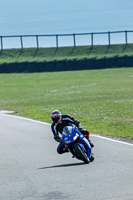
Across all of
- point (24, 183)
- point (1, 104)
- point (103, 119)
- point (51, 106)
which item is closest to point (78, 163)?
point (24, 183)

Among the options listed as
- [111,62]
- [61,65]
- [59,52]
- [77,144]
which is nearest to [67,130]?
[77,144]

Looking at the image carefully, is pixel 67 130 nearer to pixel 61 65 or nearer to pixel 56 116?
pixel 56 116

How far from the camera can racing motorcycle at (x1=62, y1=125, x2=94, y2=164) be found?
456 inches

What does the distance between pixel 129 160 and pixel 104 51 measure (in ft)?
142

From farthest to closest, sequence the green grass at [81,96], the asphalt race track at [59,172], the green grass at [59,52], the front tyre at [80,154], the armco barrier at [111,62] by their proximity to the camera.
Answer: the green grass at [59,52], the armco barrier at [111,62], the green grass at [81,96], the front tyre at [80,154], the asphalt race track at [59,172]

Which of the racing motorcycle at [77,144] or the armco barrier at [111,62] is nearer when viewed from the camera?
the racing motorcycle at [77,144]

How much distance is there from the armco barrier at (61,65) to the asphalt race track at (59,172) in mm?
29799

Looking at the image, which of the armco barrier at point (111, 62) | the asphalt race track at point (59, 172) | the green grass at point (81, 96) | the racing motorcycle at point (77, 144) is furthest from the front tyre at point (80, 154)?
the armco barrier at point (111, 62)

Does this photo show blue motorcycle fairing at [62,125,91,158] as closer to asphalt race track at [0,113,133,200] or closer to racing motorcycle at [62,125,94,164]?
racing motorcycle at [62,125,94,164]

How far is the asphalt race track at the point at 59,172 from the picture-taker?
9.00 meters

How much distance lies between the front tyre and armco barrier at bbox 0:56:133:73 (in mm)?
34254

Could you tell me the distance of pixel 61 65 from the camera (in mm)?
46469

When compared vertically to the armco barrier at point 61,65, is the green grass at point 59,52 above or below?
below

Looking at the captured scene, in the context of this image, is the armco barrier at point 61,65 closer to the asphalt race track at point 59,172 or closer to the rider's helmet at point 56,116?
the asphalt race track at point 59,172
